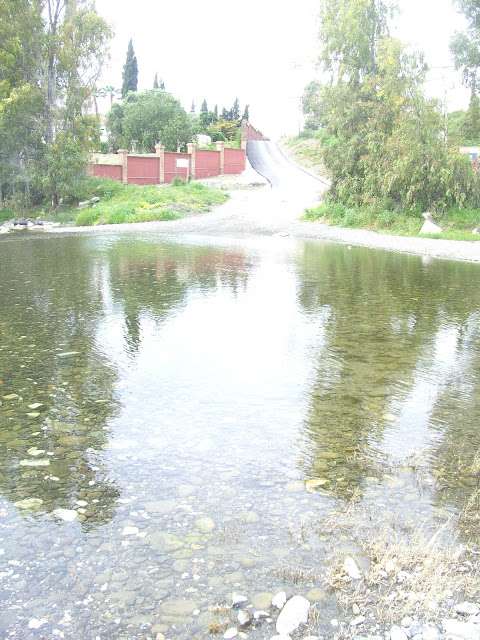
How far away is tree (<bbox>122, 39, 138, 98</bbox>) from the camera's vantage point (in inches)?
2549

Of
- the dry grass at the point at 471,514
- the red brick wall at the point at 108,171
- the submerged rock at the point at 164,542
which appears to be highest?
the red brick wall at the point at 108,171

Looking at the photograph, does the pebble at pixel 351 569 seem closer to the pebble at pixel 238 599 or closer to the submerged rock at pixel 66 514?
the pebble at pixel 238 599

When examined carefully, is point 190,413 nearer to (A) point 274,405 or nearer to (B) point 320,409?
(A) point 274,405

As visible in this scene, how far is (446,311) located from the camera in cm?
933

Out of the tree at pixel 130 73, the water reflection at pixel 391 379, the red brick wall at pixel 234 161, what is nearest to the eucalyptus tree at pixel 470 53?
the red brick wall at pixel 234 161

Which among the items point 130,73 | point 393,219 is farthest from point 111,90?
point 393,219

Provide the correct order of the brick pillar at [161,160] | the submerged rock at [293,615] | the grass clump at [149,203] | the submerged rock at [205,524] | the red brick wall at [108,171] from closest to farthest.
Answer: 1. the submerged rock at [293,615]
2. the submerged rock at [205,524]
3. the grass clump at [149,203]
4. the red brick wall at [108,171]
5. the brick pillar at [161,160]

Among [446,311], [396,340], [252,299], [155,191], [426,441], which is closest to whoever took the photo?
[426,441]

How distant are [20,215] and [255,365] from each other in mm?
30190

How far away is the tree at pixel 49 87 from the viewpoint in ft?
98.0

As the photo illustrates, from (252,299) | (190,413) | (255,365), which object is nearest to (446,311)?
(252,299)

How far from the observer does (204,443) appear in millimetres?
4395

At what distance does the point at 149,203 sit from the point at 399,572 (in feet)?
94.9

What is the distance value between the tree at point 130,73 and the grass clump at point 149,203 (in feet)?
114
